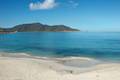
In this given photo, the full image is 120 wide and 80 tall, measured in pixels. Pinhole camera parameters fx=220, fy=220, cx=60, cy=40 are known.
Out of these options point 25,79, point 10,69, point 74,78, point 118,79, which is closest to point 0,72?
point 10,69

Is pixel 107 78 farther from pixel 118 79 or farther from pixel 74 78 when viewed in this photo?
pixel 74 78

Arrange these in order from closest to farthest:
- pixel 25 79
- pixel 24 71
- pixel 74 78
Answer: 1. pixel 25 79
2. pixel 74 78
3. pixel 24 71

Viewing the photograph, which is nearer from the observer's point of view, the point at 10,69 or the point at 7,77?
the point at 7,77

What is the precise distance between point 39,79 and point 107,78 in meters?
4.43

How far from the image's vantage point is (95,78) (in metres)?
14.3

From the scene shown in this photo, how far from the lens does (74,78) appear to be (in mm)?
14297

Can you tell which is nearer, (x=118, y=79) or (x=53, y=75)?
(x=118, y=79)

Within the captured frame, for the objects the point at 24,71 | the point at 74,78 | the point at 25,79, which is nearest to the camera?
the point at 25,79

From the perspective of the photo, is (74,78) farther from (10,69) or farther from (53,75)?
(10,69)

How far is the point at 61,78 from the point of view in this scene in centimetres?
1410

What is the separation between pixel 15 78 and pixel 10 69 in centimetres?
206

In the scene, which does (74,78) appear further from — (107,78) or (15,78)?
(15,78)

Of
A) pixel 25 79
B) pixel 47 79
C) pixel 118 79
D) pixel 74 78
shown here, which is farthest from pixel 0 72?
pixel 118 79

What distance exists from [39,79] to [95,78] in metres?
3.66
